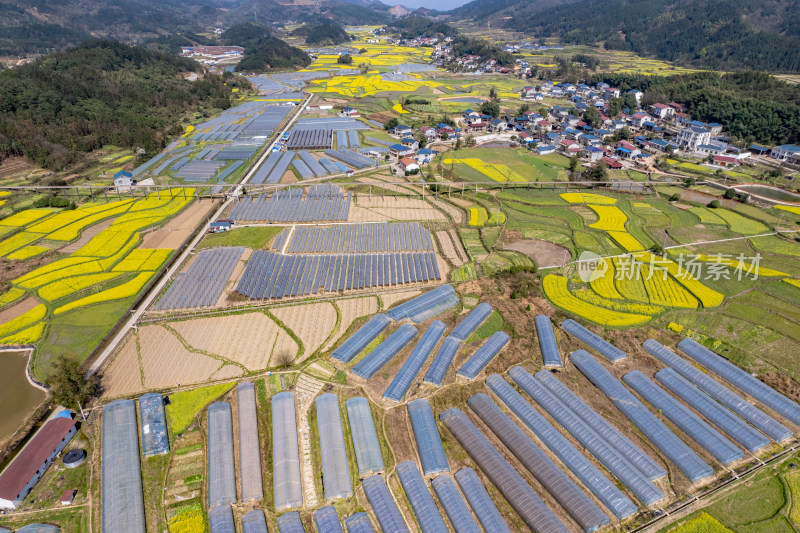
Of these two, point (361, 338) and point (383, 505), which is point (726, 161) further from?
point (383, 505)

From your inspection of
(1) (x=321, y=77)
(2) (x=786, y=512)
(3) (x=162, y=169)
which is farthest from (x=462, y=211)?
(1) (x=321, y=77)

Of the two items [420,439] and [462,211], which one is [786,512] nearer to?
[420,439]

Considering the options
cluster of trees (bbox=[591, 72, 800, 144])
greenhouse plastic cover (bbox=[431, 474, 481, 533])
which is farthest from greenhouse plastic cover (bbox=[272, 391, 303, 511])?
cluster of trees (bbox=[591, 72, 800, 144])

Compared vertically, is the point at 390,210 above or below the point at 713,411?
above

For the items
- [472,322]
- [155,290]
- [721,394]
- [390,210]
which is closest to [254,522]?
[472,322]

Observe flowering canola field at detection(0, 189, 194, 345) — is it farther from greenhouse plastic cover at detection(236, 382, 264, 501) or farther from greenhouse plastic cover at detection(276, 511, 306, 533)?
greenhouse plastic cover at detection(276, 511, 306, 533)

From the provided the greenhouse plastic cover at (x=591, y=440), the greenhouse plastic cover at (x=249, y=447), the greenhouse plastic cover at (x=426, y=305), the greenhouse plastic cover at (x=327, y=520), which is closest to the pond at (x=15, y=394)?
the greenhouse plastic cover at (x=249, y=447)

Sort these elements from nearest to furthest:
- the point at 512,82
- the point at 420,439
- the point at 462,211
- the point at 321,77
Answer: the point at 420,439
the point at 462,211
the point at 512,82
the point at 321,77
